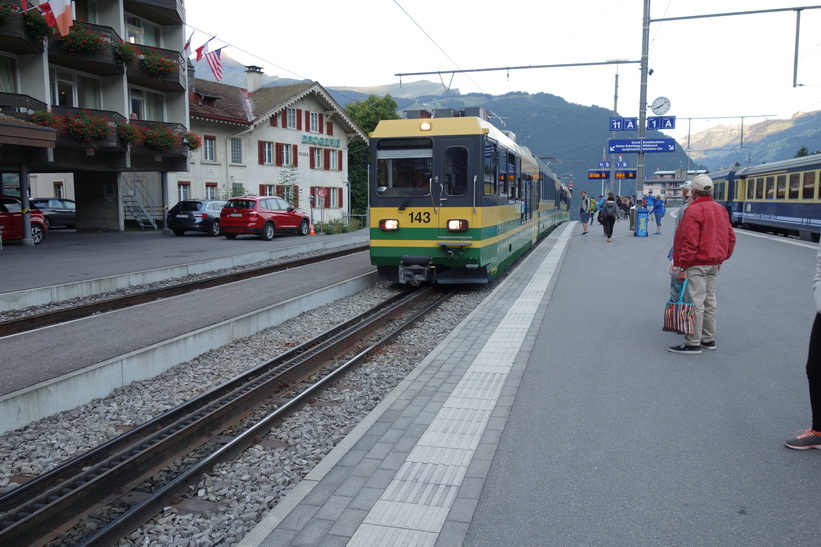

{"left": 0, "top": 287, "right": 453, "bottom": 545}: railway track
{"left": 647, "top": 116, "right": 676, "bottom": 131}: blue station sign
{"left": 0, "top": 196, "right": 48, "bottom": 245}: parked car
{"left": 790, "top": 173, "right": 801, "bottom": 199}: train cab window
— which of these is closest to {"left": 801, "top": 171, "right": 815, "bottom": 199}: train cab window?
{"left": 790, "top": 173, "right": 801, "bottom": 199}: train cab window

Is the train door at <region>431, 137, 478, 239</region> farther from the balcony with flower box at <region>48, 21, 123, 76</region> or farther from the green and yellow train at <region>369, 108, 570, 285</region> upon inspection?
the balcony with flower box at <region>48, 21, 123, 76</region>

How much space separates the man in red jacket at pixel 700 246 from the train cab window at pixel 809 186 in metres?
20.2

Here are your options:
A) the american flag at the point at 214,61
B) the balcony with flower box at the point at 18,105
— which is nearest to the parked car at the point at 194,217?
the american flag at the point at 214,61

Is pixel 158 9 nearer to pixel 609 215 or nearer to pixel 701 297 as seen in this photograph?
pixel 609 215

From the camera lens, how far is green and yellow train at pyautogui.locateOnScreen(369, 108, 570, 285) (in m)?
12.0

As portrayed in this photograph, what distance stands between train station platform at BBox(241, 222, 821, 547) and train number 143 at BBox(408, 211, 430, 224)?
382cm

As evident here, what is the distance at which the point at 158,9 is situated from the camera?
28672 millimetres

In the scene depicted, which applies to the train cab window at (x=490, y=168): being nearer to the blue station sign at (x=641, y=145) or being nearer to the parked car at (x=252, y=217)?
the blue station sign at (x=641, y=145)

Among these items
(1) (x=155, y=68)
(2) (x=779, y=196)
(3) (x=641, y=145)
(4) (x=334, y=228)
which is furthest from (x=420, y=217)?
(4) (x=334, y=228)

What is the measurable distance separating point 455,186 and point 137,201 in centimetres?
2631

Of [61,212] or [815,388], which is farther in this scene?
[61,212]

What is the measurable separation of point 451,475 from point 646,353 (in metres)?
4.02

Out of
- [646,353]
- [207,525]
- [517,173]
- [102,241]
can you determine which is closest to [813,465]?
[646,353]

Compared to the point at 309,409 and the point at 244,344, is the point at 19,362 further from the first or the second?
the point at 309,409
